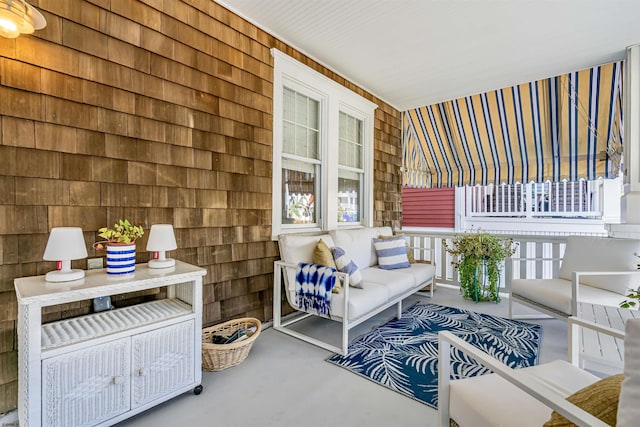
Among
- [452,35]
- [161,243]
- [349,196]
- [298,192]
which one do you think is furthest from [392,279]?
[452,35]

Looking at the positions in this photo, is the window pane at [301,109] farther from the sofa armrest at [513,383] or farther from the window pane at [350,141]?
the sofa armrest at [513,383]

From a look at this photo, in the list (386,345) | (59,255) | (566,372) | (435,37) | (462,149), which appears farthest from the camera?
(462,149)

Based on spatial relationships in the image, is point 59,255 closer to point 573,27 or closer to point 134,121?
point 134,121

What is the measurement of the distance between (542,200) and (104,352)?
24.6 feet

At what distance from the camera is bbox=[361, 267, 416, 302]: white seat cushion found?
3.14m

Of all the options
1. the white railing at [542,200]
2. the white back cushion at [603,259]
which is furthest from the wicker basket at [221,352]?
the white railing at [542,200]

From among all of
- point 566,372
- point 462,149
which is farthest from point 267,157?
point 462,149

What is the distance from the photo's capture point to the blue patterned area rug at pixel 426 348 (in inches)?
87.4

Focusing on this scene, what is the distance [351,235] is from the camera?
3811 millimetres

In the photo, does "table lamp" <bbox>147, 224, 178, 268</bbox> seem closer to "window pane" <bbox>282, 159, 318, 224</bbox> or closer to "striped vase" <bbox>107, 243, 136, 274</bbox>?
"striped vase" <bbox>107, 243, 136, 274</bbox>

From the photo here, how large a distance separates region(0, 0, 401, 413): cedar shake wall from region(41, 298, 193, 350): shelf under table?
0.18 m

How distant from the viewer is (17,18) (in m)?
1.54

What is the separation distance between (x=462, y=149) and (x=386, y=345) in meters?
4.29

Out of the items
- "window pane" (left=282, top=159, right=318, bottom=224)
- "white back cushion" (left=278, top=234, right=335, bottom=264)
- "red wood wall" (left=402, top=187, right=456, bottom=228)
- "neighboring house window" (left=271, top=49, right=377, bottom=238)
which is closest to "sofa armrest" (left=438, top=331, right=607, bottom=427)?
"white back cushion" (left=278, top=234, right=335, bottom=264)
